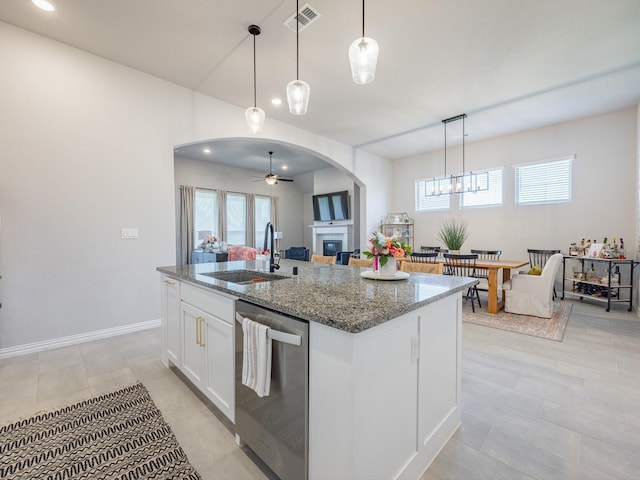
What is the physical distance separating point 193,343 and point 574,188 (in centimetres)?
630

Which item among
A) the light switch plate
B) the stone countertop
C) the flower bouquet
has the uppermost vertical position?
the light switch plate

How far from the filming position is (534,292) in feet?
12.8

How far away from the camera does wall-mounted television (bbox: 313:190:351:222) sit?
7859 mm

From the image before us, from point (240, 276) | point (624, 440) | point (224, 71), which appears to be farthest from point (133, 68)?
point (624, 440)

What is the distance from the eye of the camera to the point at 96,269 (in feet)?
10.4

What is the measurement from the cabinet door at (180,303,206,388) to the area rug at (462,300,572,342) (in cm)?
335

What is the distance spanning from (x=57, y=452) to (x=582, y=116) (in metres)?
7.36

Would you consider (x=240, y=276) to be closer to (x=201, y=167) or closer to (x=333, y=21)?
(x=333, y=21)

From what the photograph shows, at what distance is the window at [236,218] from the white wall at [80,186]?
4783 millimetres

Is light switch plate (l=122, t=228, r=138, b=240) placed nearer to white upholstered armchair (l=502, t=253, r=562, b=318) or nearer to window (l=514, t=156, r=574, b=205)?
white upholstered armchair (l=502, t=253, r=562, b=318)

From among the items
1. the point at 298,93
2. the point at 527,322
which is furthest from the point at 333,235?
the point at 298,93

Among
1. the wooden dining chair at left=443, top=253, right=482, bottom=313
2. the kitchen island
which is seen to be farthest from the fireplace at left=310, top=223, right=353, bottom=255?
the kitchen island

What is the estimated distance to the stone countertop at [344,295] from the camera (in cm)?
106

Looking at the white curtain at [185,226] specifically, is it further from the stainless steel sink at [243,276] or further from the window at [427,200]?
the window at [427,200]
